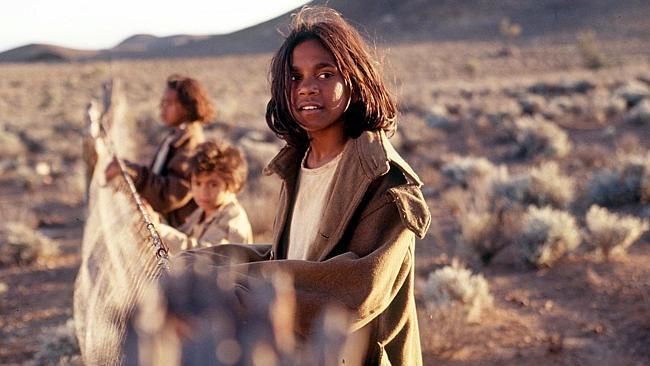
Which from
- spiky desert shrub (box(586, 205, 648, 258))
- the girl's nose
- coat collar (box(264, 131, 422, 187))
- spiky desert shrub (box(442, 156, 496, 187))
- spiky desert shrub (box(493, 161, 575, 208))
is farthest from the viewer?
spiky desert shrub (box(442, 156, 496, 187))

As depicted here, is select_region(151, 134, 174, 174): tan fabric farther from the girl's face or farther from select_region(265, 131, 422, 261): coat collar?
select_region(265, 131, 422, 261): coat collar

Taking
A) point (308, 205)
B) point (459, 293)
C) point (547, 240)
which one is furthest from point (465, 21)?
point (308, 205)

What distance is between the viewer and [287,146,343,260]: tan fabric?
2.60 metres

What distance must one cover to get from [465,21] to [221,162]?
2978 inches

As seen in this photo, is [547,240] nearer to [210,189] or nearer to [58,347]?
[210,189]

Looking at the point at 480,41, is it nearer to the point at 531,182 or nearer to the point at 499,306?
the point at 531,182

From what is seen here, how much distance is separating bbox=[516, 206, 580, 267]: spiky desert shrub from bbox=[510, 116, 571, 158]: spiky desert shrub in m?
6.50

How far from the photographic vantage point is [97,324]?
3438mm

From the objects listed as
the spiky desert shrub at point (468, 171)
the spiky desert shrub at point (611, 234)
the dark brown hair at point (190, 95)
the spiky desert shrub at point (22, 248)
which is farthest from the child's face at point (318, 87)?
the spiky desert shrub at point (468, 171)

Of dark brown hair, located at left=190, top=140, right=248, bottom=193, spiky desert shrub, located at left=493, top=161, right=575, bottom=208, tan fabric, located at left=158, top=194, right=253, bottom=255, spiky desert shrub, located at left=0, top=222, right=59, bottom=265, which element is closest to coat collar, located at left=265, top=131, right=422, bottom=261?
tan fabric, located at left=158, top=194, right=253, bottom=255

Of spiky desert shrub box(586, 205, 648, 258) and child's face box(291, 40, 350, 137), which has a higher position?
child's face box(291, 40, 350, 137)

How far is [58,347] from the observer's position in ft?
19.6

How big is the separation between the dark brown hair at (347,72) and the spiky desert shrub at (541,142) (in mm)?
12199

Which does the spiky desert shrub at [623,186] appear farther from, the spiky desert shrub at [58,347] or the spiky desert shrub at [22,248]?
the spiky desert shrub at [22,248]
